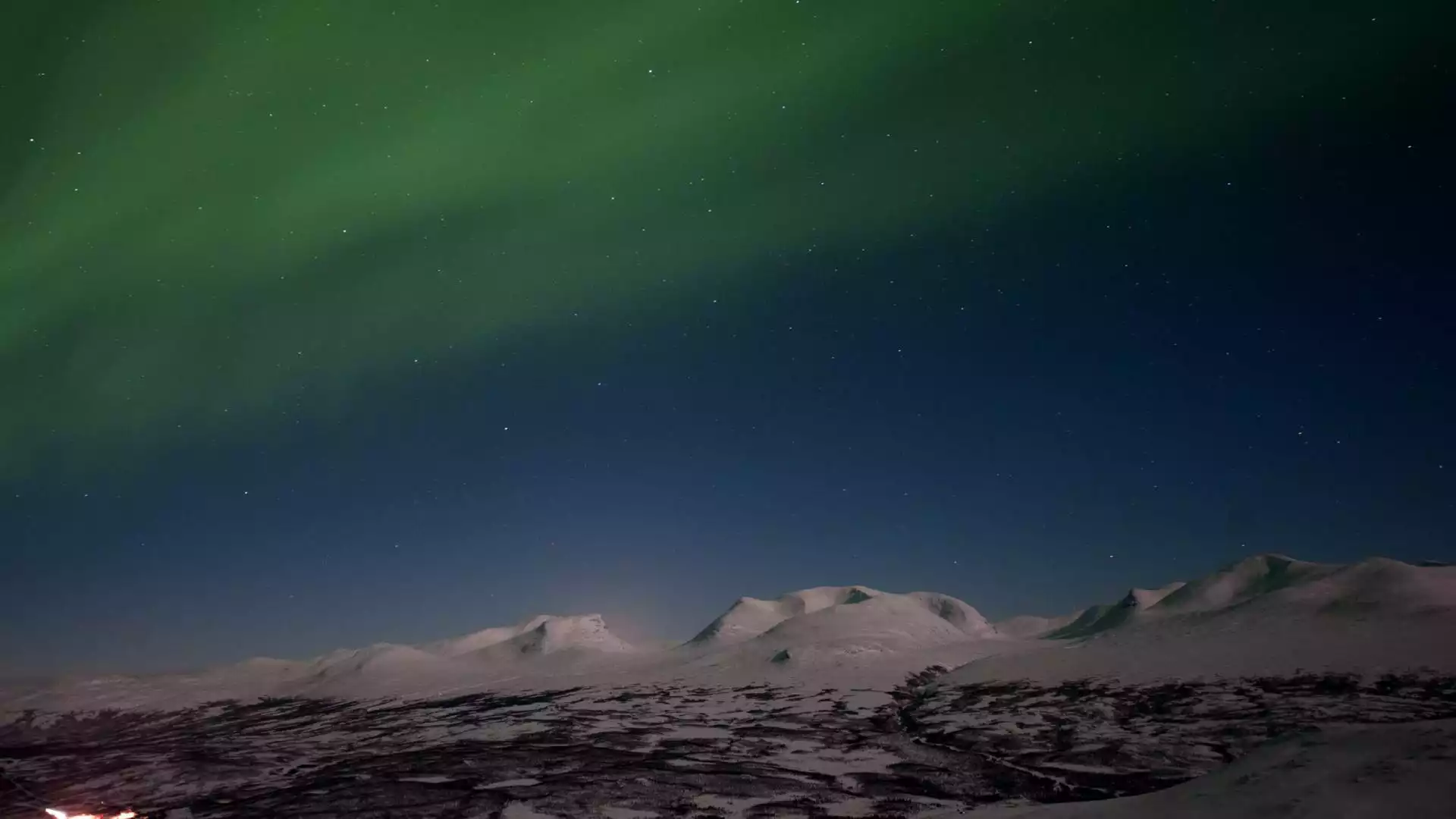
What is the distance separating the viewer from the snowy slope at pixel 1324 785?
1321cm

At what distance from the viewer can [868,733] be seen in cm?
4453

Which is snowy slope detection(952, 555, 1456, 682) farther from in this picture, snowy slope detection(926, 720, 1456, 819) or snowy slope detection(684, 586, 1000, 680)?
snowy slope detection(926, 720, 1456, 819)

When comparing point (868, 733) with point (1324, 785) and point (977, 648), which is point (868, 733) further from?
point (977, 648)

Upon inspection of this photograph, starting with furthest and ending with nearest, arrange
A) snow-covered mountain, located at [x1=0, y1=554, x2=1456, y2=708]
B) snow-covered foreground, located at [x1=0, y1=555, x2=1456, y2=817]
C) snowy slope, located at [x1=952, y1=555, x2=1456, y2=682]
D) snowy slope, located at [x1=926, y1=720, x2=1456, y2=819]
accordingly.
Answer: snow-covered mountain, located at [x1=0, y1=554, x2=1456, y2=708] → snowy slope, located at [x1=952, y1=555, x2=1456, y2=682] → snow-covered foreground, located at [x1=0, y1=555, x2=1456, y2=817] → snowy slope, located at [x1=926, y1=720, x2=1456, y2=819]

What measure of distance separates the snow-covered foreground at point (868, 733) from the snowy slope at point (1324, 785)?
8 centimetres

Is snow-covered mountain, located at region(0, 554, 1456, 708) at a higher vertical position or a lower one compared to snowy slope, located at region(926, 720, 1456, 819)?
lower

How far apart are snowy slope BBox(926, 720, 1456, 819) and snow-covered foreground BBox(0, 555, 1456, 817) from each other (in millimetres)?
84

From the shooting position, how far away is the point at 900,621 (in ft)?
474

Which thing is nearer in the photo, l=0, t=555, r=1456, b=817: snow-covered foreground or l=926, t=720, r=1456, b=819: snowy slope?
l=926, t=720, r=1456, b=819: snowy slope

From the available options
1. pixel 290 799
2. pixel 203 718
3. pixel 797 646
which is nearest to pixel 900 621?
pixel 797 646

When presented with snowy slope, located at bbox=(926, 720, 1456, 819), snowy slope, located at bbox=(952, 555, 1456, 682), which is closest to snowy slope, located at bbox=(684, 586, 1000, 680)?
snowy slope, located at bbox=(952, 555, 1456, 682)

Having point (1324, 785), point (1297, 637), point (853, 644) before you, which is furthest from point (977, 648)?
point (1324, 785)

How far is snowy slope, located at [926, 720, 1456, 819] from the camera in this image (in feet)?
43.3

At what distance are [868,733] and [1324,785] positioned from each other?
3286 cm
